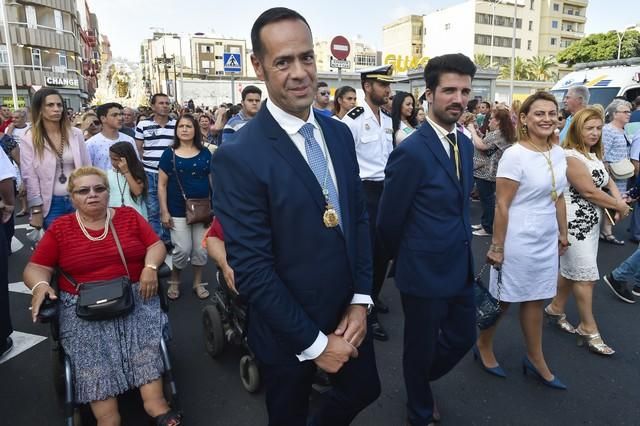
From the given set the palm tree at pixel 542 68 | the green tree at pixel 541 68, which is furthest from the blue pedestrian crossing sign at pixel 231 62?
the palm tree at pixel 542 68

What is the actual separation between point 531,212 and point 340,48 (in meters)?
7.39

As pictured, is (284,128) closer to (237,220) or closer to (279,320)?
(237,220)

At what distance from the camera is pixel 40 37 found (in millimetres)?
33781

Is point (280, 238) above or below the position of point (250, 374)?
above

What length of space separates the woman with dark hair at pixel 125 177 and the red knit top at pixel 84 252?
62.8 inches

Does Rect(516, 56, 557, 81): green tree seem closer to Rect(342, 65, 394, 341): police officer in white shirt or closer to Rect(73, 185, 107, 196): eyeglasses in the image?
Rect(342, 65, 394, 341): police officer in white shirt

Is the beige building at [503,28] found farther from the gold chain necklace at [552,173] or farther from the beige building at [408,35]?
the gold chain necklace at [552,173]

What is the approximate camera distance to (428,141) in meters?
2.49

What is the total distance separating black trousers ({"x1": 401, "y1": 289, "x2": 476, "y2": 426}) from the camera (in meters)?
2.55

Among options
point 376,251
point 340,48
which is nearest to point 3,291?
point 376,251

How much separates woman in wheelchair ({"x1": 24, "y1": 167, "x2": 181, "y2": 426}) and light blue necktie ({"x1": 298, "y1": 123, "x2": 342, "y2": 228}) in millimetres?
1702

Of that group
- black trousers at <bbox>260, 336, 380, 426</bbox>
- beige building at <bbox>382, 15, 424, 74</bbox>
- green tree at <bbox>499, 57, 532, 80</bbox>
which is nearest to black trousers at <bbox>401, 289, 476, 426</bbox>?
black trousers at <bbox>260, 336, 380, 426</bbox>

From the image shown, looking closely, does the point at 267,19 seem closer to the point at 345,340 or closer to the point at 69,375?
the point at 345,340

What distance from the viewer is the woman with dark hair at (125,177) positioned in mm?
4520
